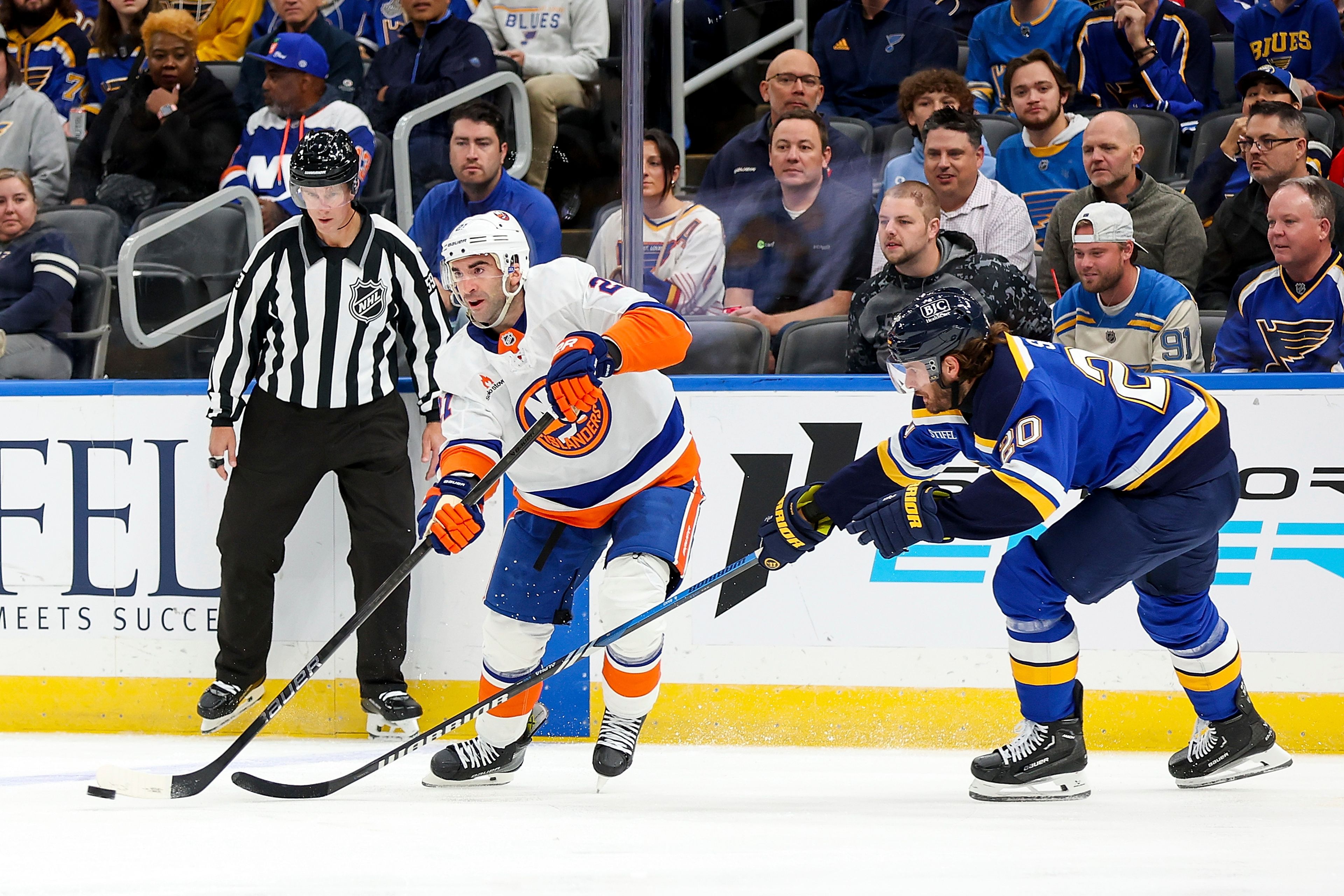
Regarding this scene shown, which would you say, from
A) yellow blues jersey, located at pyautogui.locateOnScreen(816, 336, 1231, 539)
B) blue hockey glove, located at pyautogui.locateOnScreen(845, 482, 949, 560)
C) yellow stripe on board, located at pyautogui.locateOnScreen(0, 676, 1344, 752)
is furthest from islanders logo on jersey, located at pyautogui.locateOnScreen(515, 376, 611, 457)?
yellow stripe on board, located at pyautogui.locateOnScreen(0, 676, 1344, 752)

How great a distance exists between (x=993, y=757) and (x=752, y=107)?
6.50 feet

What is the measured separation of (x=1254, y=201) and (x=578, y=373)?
2207 millimetres

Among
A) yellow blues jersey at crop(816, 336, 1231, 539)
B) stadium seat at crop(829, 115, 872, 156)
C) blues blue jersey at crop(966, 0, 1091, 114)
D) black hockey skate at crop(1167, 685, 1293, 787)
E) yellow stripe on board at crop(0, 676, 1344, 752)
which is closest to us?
yellow blues jersey at crop(816, 336, 1231, 539)

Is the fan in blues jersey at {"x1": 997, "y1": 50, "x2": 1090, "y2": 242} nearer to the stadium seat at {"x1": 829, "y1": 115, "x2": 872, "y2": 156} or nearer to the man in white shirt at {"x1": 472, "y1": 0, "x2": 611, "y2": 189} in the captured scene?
the stadium seat at {"x1": 829, "y1": 115, "x2": 872, "y2": 156}

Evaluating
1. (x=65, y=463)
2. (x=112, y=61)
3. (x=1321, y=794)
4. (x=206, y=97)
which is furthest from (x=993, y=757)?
(x=112, y=61)

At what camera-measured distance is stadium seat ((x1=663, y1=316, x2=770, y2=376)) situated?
3.89 metres

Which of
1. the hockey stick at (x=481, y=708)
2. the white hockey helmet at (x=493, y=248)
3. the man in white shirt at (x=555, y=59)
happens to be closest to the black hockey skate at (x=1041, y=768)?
the hockey stick at (x=481, y=708)

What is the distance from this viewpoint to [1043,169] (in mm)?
4191

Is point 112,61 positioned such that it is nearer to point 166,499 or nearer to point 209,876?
point 166,499

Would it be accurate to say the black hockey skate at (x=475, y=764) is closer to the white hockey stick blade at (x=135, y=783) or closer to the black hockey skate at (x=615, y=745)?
the black hockey skate at (x=615, y=745)

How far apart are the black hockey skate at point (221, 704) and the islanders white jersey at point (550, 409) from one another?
111cm

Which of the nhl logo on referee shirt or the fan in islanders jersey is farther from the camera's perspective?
the nhl logo on referee shirt

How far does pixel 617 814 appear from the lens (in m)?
2.76

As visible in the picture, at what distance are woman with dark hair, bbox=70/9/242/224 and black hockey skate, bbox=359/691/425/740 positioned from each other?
175 centimetres
